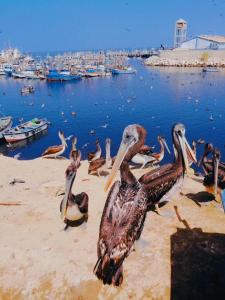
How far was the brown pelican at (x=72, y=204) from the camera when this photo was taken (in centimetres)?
782

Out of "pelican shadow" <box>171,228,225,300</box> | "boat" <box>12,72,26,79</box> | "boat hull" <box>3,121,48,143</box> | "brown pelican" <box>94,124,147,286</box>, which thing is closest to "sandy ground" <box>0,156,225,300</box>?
"pelican shadow" <box>171,228,225,300</box>

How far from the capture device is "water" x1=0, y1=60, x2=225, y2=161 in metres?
29.5

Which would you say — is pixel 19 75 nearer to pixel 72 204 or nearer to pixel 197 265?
pixel 72 204

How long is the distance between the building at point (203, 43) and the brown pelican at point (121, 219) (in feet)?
342

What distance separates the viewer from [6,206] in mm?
10078

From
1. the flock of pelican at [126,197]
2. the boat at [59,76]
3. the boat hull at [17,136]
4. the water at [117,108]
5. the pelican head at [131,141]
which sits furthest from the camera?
the boat at [59,76]

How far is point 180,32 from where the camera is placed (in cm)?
11169

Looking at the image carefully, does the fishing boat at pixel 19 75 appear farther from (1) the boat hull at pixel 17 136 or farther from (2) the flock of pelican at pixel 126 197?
(2) the flock of pelican at pixel 126 197

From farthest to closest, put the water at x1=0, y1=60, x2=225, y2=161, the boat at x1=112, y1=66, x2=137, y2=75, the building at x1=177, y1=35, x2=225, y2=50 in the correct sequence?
the building at x1=177, y1=35, x2=225, y2=50, the boat at x1=112, y1=66, x2=137, y2=75, the water at x1=0, y1=60, x2=225, y2=161

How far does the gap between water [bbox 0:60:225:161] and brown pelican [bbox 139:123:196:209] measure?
12977 mm

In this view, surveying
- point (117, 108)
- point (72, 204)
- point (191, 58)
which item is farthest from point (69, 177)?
point (191, 58)

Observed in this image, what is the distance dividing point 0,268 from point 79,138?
23247 mm

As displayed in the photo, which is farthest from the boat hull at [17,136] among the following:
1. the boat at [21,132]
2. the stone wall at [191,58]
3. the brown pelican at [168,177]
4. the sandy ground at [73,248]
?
the stone wall at [191,58]

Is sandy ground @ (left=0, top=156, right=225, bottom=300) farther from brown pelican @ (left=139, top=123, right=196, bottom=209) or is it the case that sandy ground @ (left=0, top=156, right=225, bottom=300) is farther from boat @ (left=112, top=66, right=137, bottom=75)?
boat @ (left=112, top=66, right=137, bottom=75)
